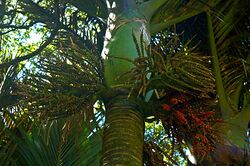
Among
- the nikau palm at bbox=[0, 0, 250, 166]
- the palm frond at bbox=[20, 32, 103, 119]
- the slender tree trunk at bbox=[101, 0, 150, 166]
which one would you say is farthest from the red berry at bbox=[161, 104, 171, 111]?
the palm frond at bbox=[20, 32, 103, 119]

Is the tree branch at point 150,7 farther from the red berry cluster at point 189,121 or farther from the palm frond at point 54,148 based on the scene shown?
the palm frond at point 54,148

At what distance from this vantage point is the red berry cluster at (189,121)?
2.59 meters

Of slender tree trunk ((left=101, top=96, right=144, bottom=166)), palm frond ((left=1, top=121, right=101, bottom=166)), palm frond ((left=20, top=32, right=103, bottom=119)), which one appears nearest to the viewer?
slender tree trunk ((left=101, top=96, right=144, bottom=166))

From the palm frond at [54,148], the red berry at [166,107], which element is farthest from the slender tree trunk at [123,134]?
the palm frond at [54,148]

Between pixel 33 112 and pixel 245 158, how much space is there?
153cm

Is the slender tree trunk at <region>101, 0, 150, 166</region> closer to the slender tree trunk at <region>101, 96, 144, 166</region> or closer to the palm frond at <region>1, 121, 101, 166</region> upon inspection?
the slender tree trunk at <region>101, 96, 144, 166</region>

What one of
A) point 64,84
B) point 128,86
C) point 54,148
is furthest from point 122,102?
point 54,148

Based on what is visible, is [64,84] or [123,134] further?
[64,84]

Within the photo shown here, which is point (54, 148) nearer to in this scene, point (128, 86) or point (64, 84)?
point (64, 84)

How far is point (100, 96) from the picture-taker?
2.64 m

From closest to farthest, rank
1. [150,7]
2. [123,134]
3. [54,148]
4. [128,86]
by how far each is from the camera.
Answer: [123,134] < [128,86] < [150,7] < [54,148]

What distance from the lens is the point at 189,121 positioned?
8.61 feet

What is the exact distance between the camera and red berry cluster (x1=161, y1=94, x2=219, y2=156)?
2594 millimetres

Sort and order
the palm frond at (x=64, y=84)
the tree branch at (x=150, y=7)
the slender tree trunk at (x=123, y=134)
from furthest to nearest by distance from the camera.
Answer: the tree branch at (x=150, y=7) → the palm frond at (x=64, y=84) → the slender tree trunk at (x=123, y=134)
